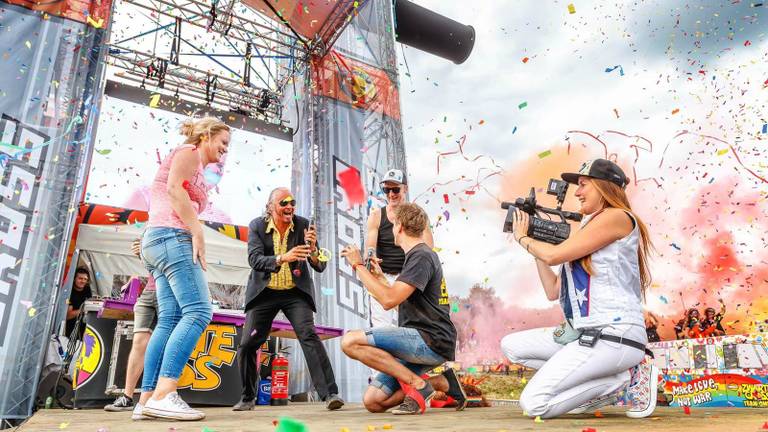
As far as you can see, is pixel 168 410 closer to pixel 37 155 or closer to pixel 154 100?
pixel 37 155

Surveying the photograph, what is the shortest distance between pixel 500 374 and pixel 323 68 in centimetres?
523

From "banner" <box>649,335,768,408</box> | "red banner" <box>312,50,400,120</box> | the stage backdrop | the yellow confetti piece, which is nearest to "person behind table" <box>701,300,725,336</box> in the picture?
"banner" <box>649,335,768,408</box>

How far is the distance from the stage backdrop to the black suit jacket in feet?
8.06

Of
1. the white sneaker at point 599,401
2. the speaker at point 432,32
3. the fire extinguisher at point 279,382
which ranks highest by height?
the speaker at point 432,32

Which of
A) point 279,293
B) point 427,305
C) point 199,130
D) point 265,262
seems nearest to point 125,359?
point 279,293

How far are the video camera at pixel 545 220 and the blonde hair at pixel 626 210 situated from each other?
0.17 meters

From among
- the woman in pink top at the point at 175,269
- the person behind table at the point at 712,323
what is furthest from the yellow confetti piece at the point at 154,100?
the person behind table at the point at 712,323

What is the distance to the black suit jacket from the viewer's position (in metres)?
3.63

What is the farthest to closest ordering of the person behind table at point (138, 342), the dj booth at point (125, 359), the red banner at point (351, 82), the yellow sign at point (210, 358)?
the red banner at point (351, 82), the yellow sign at point (210, 358), the dj booth at point (125, 359), the person behind table at point (138, 342)

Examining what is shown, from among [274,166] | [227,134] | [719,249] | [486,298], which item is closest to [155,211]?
[227,134]

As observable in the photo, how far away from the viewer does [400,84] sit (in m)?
7.48

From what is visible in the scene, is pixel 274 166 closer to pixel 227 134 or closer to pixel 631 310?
pixel 227 134

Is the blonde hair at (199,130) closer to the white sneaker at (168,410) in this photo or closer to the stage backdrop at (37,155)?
the white sneaker at (168,410)

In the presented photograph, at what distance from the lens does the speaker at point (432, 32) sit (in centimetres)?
862
